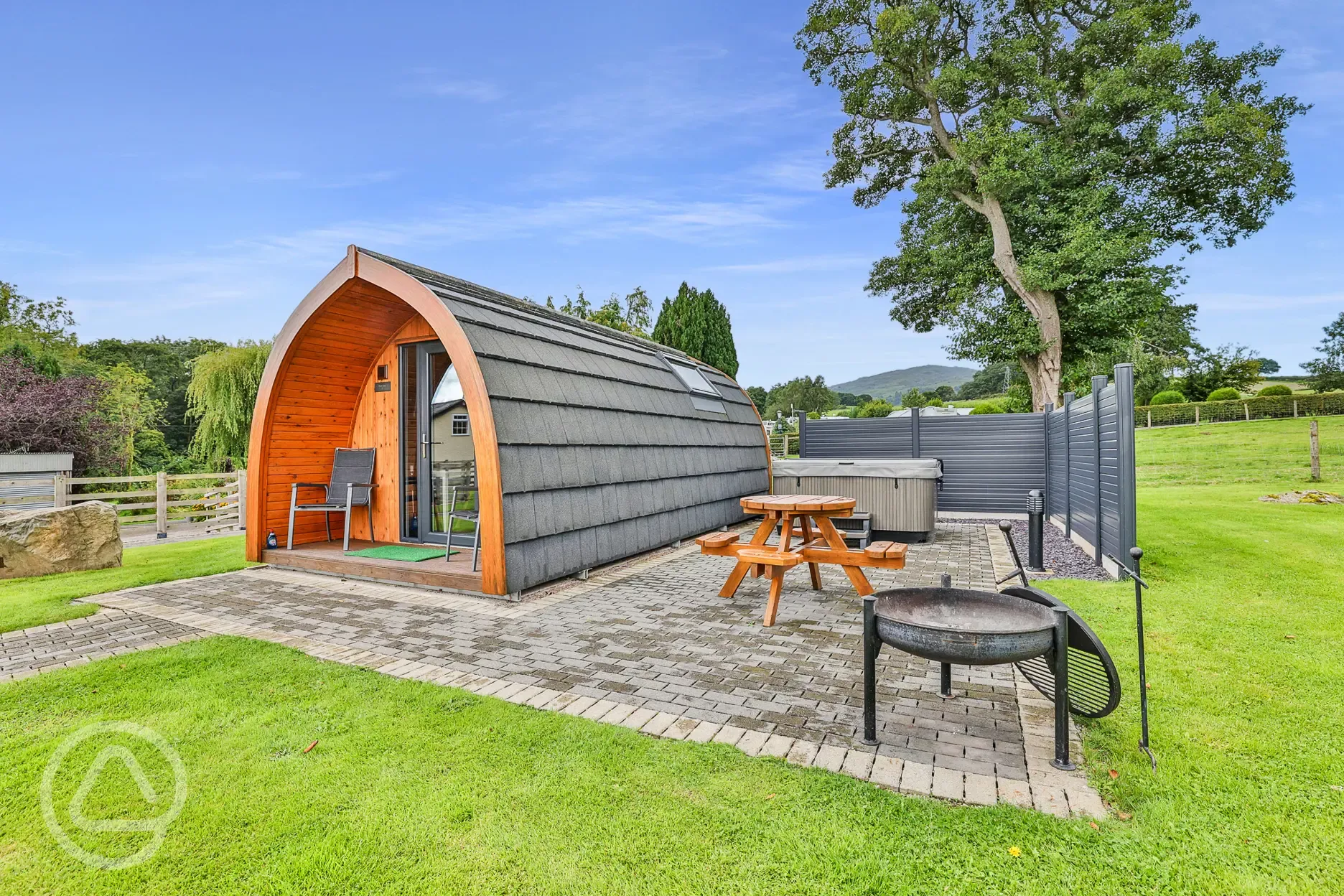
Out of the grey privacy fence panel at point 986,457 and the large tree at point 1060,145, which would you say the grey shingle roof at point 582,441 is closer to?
the grey privacy fence panel at point 986,457

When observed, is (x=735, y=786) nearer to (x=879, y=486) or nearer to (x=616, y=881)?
(x=616, y=881)

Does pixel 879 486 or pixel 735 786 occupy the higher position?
pixel 879 486

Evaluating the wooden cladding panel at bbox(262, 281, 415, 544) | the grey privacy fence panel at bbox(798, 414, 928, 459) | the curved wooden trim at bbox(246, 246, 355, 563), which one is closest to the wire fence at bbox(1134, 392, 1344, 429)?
the grey privacy fence panel at bbox(798, 414, 928, 459)

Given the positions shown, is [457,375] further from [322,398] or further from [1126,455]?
[1126,455]

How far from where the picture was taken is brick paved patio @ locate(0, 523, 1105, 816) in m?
2.56

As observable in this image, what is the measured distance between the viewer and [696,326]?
2573 cm

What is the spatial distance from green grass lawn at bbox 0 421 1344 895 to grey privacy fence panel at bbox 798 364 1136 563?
13.9ft

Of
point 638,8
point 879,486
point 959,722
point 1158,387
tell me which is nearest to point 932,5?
point 638,8

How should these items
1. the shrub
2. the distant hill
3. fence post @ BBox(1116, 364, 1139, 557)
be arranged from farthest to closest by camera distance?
1. the distant hill
2. the shrub
3. fence post @ BBox(1116, 364, 1139, 557)

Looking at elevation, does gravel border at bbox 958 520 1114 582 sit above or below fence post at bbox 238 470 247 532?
below

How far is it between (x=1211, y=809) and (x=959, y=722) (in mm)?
920

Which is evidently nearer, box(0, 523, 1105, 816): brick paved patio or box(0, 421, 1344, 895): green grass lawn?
box(0, 421, 1344, 895): green grass lawn

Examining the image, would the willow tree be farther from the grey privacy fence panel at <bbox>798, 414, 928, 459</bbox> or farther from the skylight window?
the grey privacy fence panel at <bbox>798, 414, 928, 459</bbox>

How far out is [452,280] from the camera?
23.0ft
